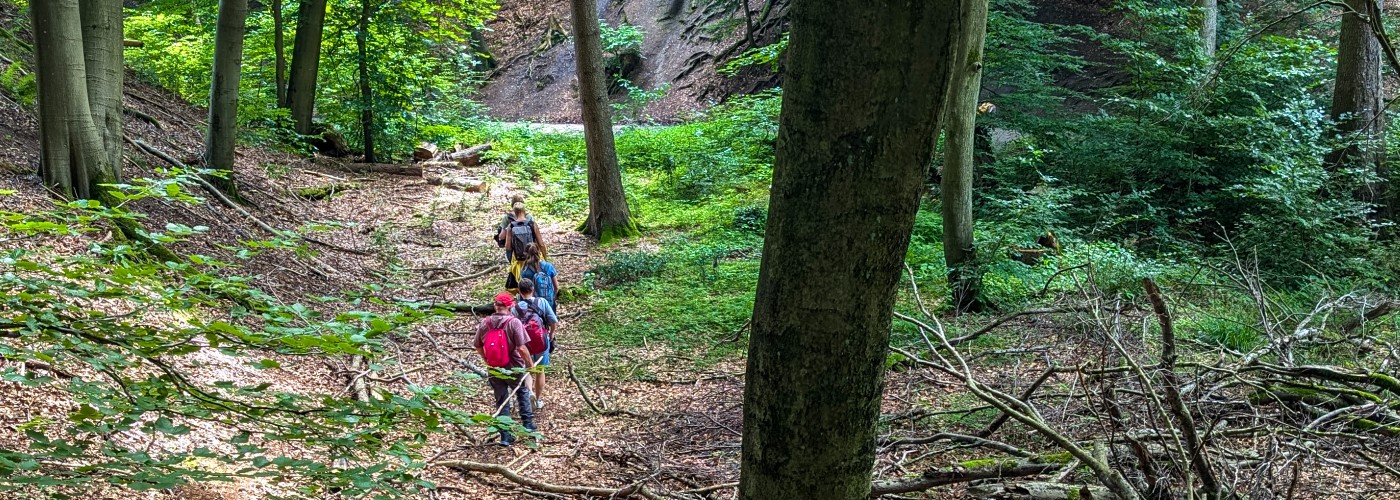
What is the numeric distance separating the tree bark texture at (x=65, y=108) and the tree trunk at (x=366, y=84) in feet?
28.8

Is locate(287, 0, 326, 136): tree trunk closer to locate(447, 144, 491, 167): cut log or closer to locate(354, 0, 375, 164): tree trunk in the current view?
locate(354, 0, 375, 164): tree trunk

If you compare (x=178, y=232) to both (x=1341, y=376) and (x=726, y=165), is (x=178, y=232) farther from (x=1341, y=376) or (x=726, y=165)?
(x=726, y=165)

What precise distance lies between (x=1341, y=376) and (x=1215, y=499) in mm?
1205

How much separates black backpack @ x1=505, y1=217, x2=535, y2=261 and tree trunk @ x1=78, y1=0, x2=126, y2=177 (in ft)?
12.1

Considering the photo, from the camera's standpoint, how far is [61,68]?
23.6 ft

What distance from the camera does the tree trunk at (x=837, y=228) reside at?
171cm

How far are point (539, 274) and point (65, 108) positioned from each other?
4279 mm

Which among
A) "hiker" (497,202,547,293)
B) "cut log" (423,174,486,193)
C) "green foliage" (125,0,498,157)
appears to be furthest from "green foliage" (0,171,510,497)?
"cut log" (423,174,486,193)

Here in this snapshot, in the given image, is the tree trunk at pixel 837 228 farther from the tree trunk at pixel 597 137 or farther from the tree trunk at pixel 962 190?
the tree trunk at pixel 597 137

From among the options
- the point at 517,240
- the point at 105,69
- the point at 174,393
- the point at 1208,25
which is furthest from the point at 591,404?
the point at 1208,25

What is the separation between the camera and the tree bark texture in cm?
711

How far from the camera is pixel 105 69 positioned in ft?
26.5

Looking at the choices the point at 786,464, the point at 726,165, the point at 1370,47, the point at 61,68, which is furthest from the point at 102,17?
the point at 1370,47

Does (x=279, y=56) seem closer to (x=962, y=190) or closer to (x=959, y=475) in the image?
(x=962, y=190)
